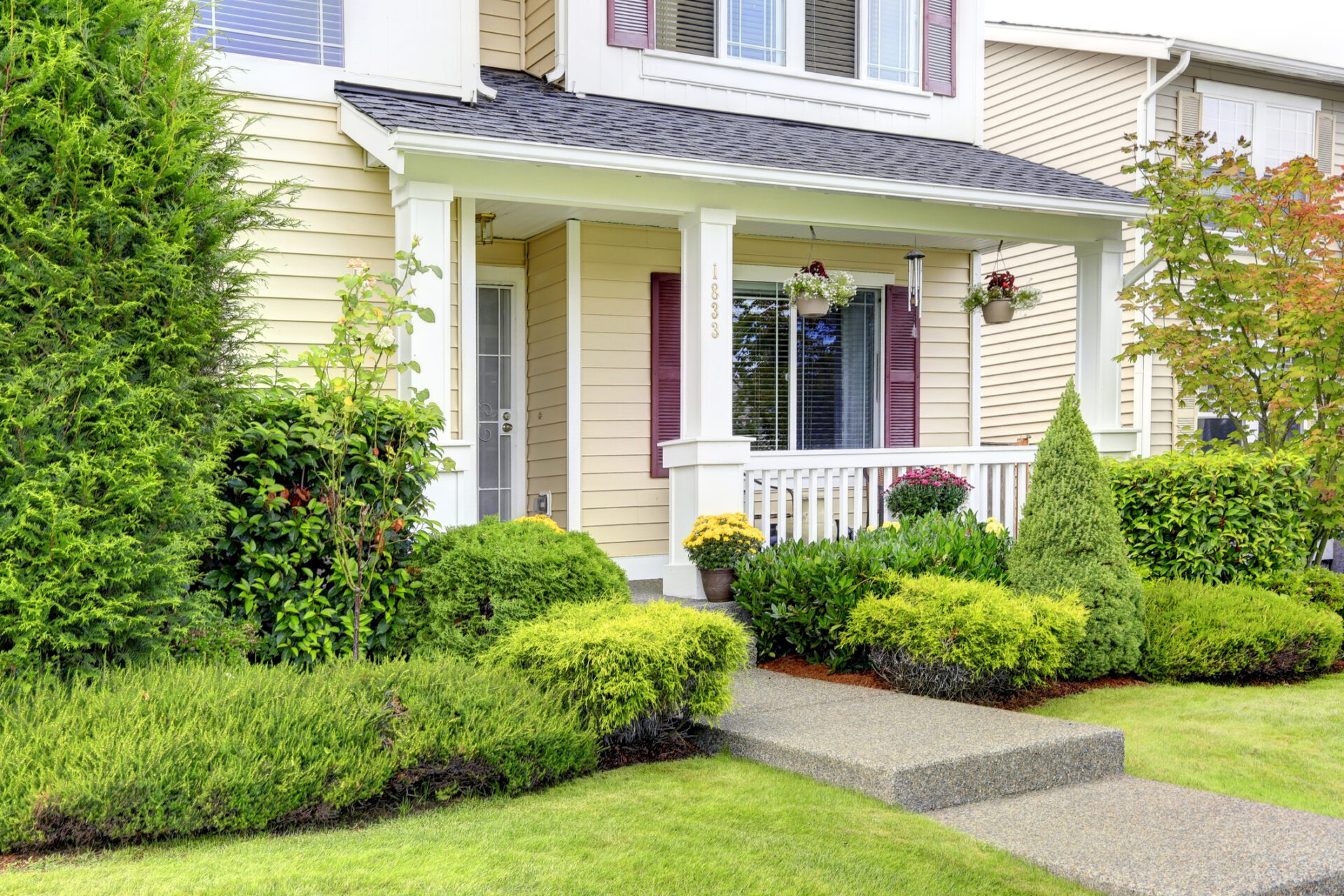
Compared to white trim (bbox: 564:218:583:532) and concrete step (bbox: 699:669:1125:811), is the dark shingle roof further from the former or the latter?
concrete step (bbox: 699:669:1125:811)

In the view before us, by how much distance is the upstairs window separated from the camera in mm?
7164

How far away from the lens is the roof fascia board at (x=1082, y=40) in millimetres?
12188

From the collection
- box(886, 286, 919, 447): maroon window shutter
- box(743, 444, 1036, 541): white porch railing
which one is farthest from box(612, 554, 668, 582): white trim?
box(886, 286, 919, 447): maroon window shutter

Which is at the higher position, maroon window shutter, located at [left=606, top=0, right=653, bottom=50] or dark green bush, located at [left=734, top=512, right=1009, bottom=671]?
maroon window shutter, located at [left=606, top=0, right=653, bottom=50]

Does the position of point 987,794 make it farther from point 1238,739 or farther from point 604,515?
point 604,515

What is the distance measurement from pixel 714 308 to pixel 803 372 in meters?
2.46

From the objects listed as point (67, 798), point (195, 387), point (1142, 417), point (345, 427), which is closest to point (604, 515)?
point (345, 427)

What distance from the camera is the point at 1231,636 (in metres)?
6.45

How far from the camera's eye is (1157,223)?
346 inches

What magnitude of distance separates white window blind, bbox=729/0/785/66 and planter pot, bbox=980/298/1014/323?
2.80m

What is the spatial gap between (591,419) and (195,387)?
4605 mm

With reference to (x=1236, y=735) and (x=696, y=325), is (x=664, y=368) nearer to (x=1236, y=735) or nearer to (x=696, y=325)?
(x=696, y=325)

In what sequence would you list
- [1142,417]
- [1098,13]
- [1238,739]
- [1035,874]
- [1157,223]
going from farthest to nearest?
[1098,13] → [1142,417] → [1157,223] → [1238,739] → [1035,874]

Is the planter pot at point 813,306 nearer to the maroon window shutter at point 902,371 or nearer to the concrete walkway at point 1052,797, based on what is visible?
the maroon window shutter at point 902,371
